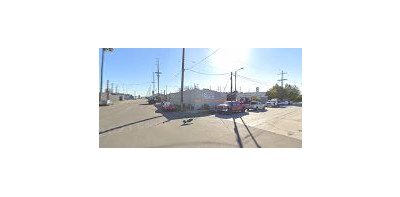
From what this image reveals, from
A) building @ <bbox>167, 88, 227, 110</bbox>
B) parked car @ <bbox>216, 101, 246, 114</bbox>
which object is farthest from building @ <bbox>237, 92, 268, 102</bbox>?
parked car @ <bbox>216, 101, 246, 114</bbox>

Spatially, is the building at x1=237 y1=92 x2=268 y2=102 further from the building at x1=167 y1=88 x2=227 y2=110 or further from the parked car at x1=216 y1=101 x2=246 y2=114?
the parked car at x1=216 y1=101 x2=246 y2=114

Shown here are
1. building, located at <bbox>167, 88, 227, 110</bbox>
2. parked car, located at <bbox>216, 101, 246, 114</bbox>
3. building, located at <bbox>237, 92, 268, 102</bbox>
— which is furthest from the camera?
building, located at <bbox>237, 92, 268, 102</bbox>

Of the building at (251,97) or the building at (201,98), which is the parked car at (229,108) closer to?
the building at (201,98)

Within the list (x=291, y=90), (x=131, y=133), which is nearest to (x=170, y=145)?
(x=131, y=133)

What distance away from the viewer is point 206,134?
596 cm

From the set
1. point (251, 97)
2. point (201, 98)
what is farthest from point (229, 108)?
point (251, 97)

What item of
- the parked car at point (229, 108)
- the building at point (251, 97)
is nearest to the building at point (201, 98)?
the parked car at point (229, 108)

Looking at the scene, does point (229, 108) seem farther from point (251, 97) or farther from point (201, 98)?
point (251, 97)

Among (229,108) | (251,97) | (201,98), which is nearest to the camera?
(229,108)
